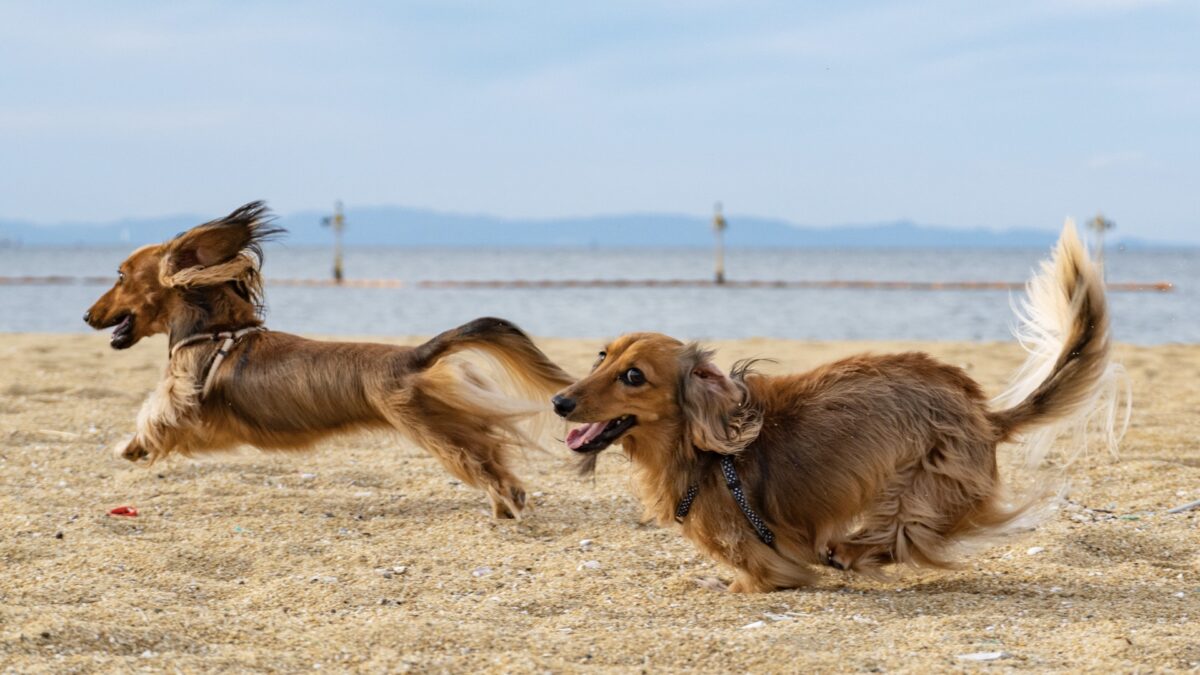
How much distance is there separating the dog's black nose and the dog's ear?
2726 mm

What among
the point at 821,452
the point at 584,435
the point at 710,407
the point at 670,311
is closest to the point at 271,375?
the point at 584,435

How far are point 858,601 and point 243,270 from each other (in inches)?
137

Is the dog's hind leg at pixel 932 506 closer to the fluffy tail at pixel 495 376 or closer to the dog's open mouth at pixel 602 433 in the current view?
the dog's open mouth at pixel 602 433

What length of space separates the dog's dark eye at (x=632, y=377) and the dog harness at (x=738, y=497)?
44cm

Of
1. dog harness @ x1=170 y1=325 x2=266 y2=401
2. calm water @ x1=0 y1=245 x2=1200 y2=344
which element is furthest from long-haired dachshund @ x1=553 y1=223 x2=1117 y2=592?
calm water @ x1=0 y1=245 x2=1200 y2=344

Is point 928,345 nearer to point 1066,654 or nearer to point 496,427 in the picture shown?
point 496,427

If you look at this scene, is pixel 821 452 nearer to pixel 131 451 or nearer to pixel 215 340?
pixel 215 340

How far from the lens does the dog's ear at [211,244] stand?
586 centimetres

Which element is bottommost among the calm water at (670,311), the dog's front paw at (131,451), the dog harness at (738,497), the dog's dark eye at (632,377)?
the calm water at (670,311)

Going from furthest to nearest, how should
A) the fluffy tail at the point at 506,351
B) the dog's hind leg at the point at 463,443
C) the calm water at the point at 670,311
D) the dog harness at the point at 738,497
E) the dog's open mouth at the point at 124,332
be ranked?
1. the calm water at the point at 670,311
2. the dog's open mouth at the point at 124,332
3. the fluffy tail at the point at 506,351
4. the dog's hind leg at the point at 463,443
5. the dog harness at the point at 738,497

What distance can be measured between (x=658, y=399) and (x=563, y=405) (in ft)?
1.18

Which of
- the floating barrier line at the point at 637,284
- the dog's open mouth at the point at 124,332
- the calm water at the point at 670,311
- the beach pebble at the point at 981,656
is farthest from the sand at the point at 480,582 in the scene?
the floating barrier line at the point at 637,284

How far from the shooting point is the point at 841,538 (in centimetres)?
431

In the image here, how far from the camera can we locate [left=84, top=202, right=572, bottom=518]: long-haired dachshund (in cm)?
538
